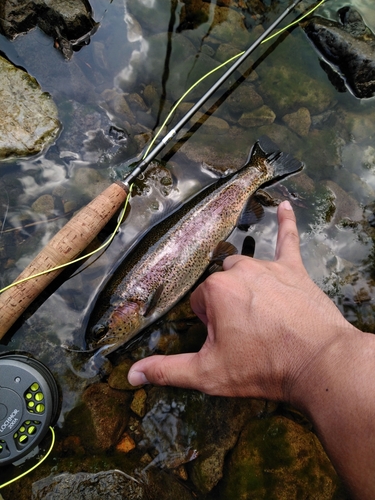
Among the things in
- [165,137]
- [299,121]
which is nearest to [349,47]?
[299,121]

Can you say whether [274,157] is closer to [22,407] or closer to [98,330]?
[98,330]

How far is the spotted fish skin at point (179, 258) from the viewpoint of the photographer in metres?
3.07

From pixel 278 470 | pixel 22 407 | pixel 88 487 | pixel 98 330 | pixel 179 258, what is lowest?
pixel 278 470

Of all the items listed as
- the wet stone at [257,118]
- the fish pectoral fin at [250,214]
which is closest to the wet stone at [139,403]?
the fish pectoral fin at [250,214]

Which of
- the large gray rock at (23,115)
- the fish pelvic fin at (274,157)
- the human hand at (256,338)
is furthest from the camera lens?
the fish pelvic fin at (274,157)

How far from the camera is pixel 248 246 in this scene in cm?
357

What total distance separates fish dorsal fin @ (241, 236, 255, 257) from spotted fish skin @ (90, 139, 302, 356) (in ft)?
0.70

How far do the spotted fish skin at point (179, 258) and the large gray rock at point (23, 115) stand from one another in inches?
59.7

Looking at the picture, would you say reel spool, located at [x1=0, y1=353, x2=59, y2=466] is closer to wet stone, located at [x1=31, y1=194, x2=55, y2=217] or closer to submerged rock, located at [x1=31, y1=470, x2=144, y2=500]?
submerged rock, located at [x1=31, y1=470, x2=144, y2=500]

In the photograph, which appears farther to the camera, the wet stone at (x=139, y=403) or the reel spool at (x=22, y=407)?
the wet stone at (x=139, y=403)

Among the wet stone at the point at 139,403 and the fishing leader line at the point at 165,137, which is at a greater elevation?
the fishing leader line at the point at 165,137

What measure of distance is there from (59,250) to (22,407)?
3.84ft

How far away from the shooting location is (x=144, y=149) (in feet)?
11.9

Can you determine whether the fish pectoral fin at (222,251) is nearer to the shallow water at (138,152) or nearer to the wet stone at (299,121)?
the shallow water at (138,152)
